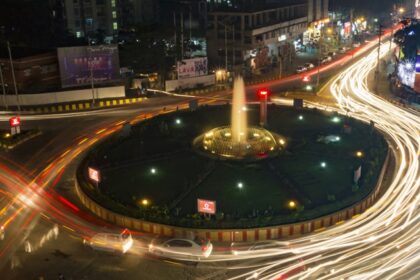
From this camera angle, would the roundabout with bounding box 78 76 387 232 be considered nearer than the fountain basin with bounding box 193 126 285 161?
Yes

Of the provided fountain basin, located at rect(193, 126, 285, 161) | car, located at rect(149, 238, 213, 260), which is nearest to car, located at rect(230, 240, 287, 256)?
car, located at rect(149, 238, 213, 260)

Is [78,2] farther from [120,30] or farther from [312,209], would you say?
[312,209]

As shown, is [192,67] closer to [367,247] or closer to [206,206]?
[206,206]

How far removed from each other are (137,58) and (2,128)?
2257 cm

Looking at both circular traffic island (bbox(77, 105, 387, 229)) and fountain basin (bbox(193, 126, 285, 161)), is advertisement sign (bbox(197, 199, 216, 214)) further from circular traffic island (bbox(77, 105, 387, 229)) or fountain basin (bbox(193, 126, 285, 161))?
fountain basin (bbox(193, 126, 285, 161))

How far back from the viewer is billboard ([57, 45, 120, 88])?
55.8m

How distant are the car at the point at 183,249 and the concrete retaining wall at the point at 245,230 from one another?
129cm

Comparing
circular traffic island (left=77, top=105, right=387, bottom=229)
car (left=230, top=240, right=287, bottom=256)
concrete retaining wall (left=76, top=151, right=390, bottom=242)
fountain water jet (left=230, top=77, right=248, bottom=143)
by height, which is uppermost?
fountain water jet (left=230, top=77, right=248, bottom=143)

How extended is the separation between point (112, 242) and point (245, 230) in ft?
23.3

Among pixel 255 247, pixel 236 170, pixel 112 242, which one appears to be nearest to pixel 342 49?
pixel 236 170

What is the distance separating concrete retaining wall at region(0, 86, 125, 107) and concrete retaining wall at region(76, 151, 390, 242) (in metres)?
30.1

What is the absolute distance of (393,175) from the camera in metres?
34.0

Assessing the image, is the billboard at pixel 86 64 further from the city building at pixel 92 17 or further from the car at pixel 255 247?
the car at pixel 255 247

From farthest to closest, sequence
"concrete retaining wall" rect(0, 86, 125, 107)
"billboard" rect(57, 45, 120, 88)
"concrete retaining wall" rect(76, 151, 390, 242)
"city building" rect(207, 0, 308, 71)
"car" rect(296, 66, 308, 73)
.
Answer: "city building" rect(207, 0, 308, 71), "car" rect(296, 66, 308, 73), "billboard" rect(57, 45, 120, 88), "concrete retaining wall" rect(0, 86, 125, 107), "concrete retaining wall" rect(76, 151, 390, 242)
